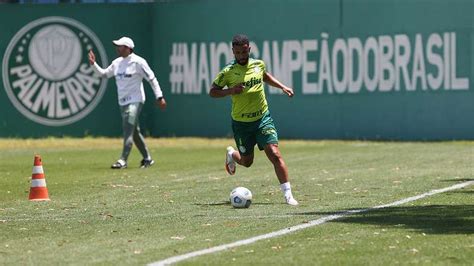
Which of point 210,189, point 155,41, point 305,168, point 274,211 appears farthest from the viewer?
point 155,41

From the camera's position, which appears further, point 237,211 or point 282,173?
point 282,173

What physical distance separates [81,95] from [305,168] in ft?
37.4

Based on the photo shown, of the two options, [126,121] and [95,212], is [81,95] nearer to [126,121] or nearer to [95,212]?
[126,121]

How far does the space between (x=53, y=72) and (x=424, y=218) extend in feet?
64.9

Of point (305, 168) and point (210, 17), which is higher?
point (210, 17)

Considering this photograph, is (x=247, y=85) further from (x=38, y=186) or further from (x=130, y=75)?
(x=130, y=75)

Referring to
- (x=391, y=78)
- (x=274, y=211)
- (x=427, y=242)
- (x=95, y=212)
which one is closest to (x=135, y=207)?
(x=95, y=212)

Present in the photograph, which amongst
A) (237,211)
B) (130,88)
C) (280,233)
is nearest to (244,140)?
(237,211)

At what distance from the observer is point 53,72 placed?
1271 inches

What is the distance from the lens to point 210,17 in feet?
106

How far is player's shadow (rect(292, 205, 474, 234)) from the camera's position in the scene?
1262cm

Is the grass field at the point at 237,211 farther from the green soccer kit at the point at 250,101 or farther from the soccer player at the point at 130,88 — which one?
the green soccer kit at the point at 250,101

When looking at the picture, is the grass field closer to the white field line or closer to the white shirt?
the white field line

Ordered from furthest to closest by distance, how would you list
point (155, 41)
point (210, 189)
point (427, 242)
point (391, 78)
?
point (155, 41) → point (391, 78) → point (210, 189) → point (427, 242)
